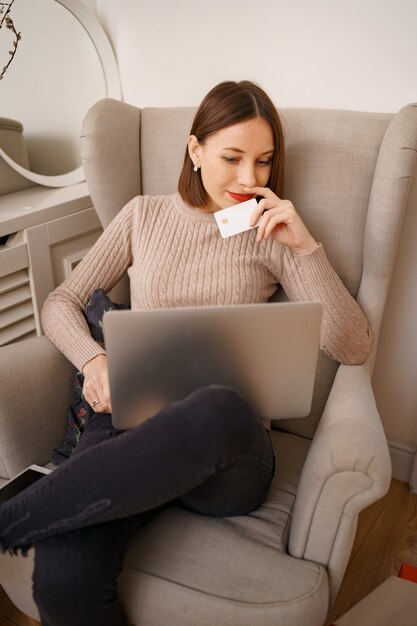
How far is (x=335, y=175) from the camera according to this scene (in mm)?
1320

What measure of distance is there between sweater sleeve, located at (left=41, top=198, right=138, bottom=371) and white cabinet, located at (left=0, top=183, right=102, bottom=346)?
23 centimetres

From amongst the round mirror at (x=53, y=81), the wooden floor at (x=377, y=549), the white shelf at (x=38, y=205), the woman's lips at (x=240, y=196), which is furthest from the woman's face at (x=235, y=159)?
the wooden floor at (x=377, y=549)

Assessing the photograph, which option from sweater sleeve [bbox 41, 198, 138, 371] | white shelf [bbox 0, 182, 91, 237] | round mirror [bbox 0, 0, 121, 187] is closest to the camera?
sweater sleeve [bbox 41, 198, 138, 371]

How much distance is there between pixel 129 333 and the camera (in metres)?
0.88

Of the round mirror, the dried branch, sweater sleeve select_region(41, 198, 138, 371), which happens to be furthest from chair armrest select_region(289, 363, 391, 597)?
the dried branch

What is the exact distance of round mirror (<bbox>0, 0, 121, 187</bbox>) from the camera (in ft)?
5.38

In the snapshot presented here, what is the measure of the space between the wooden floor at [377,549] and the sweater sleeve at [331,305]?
1.89 ft

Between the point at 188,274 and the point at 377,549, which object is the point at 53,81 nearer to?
the point at 188,274

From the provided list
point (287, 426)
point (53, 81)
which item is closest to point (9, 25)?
point (53, 81)

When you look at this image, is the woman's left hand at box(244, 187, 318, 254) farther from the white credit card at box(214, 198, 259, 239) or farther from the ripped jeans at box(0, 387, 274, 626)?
the ripped jeans at box(0, 387, 274, 626)

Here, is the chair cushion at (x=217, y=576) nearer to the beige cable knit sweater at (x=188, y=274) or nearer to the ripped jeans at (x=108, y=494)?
the ripped jeans at (x=108, y=494)

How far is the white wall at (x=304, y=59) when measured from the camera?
1.37 m

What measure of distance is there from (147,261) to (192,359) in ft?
1.46

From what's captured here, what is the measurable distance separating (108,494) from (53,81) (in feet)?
4.31
